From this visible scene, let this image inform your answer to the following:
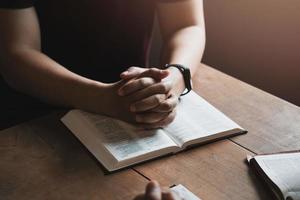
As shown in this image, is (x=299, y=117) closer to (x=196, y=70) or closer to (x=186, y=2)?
(x=196, y=70)

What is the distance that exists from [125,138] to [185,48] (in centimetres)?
42

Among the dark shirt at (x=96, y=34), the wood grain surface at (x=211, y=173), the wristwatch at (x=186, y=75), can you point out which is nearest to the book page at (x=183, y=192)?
the wood grain surface at (x=211, y=173)

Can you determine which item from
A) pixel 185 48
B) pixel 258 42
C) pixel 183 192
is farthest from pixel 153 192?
pixel 258 42

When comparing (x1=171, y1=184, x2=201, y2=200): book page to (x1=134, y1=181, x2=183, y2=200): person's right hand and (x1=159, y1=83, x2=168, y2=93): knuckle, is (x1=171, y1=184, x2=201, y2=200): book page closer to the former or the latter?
(x1=134, y1=181, x2=183, y2=200): person's right hand

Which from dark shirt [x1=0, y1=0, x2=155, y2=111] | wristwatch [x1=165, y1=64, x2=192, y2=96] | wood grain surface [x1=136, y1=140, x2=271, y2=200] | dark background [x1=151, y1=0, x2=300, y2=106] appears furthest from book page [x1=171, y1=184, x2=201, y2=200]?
dark background [x1=151, y1=0, x2=300, y2=106]

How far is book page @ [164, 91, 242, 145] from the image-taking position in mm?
1070

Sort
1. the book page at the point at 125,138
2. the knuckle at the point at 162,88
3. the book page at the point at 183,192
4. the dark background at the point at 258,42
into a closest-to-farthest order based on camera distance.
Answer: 1. the book page at the point at 183,192
2. the book page at the point at 125,138
3. the knuckle at the point at 162,88
4. the dark background at the point at 258,42

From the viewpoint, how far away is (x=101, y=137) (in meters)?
1.03

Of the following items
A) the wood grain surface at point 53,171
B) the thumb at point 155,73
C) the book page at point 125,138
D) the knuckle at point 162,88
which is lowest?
the wood grain surface at point 53,171

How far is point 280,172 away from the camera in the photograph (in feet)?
3.17

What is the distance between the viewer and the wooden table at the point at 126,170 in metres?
0.91

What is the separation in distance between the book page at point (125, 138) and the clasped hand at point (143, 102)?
0.02 meters

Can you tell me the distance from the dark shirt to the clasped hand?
0.36m

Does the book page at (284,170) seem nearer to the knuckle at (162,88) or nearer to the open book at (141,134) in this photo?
the open book at (141,134)
